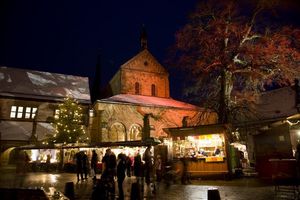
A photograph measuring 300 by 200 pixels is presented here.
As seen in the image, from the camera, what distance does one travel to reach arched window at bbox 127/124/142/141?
26.9 metres

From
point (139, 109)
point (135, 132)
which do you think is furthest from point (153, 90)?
point (135, 132)

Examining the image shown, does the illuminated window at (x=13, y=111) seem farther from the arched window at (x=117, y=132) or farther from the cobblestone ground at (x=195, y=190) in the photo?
the cobblestone ground at (x=195, y=190)

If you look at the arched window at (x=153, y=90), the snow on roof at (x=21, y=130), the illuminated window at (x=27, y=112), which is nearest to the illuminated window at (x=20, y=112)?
the illuminated window at (x=27, y=112)

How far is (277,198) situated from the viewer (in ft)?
27.6

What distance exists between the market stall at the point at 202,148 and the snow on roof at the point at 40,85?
14.5 m

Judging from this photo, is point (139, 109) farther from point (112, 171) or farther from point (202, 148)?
point (112, 171)

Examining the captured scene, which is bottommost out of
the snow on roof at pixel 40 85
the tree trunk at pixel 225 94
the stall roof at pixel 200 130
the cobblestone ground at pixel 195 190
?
the cobblestone ground at pixel 195 190

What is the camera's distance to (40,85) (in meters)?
28.0

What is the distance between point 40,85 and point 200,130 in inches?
776

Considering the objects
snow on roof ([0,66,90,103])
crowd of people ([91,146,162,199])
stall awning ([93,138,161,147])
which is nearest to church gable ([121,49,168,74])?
snow on roof ([0,66,90,103])

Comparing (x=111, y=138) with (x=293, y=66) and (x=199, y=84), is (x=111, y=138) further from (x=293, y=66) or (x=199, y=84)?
(x=293, y=66)

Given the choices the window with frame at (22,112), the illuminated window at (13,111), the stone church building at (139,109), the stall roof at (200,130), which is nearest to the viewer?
the stall roof at (200,130)

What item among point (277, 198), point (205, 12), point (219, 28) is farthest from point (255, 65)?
point (277, 198)

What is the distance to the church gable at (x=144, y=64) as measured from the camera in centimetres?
3341
